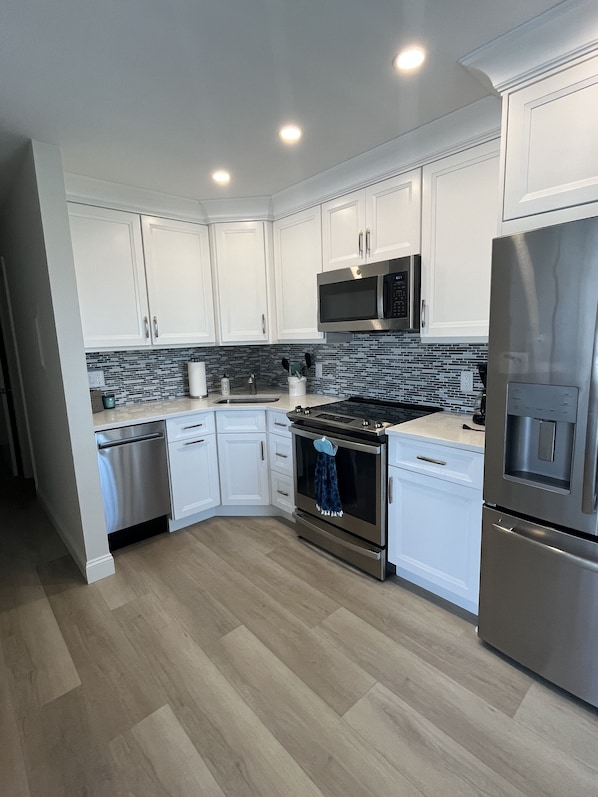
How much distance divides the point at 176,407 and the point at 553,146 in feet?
8.51

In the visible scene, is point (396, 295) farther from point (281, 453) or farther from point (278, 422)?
point (281, 453)

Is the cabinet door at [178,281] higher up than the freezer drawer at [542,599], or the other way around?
the cabinet door at [178,281]

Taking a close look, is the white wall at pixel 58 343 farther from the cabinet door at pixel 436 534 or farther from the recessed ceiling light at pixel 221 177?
the cabinet door at pixel 436 534

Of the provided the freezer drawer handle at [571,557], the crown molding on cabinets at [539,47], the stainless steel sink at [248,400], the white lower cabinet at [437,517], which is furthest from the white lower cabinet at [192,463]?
the crown molding on cabinets at [539,47]

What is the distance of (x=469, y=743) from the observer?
137 centimetres

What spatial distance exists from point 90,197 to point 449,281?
7.53 feet

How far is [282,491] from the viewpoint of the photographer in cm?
296

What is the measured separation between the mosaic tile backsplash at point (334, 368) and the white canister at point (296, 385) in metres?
0.12

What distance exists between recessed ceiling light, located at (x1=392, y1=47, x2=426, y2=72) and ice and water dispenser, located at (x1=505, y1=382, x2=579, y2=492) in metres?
1.27

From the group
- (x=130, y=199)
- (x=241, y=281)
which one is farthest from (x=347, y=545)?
(x=130, y=199)

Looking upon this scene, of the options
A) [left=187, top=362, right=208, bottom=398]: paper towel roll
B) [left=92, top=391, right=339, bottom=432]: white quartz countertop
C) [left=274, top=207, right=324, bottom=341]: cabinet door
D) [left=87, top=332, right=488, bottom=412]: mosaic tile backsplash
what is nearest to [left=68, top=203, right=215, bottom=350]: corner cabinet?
[left=187, top=362, right=208, bottom=398]: paper towel roll

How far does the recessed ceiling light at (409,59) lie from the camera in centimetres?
144

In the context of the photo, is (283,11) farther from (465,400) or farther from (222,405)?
(222,405)

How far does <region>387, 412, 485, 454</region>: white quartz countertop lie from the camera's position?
1.83m
